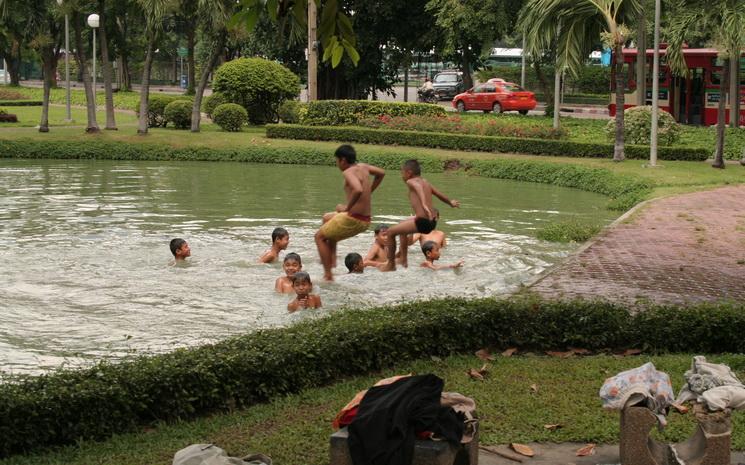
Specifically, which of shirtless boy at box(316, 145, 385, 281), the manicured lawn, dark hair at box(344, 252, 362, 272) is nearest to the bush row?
shirtless boy at box(316, 145, 385, 281)

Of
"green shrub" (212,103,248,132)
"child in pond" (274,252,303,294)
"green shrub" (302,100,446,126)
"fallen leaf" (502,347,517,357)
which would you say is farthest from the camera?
"green shrub" (302,100,446,126)

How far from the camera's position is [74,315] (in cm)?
1326

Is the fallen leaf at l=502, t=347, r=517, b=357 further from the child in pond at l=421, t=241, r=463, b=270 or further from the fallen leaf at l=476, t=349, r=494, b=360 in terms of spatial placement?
the child in pond at l=421, t=241, r=463, b=270

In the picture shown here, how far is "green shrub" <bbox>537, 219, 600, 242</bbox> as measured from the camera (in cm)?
1867

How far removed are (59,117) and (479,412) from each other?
136ft

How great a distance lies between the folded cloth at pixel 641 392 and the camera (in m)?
6.90

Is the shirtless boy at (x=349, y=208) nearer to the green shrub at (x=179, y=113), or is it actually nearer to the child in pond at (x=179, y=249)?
the child in pond at (x=179, y=249)

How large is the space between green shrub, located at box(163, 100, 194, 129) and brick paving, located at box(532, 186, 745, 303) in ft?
72.0

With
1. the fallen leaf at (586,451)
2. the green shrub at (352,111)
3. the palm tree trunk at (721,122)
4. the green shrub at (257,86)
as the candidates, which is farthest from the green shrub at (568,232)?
the green shrub at (257,86)

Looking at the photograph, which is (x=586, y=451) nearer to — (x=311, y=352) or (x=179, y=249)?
(x=311, y=352)

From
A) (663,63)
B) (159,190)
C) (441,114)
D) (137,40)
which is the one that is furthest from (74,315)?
(137,40)

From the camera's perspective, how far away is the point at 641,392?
6.88m

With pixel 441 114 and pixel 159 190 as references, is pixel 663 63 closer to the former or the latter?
pixel 441 114

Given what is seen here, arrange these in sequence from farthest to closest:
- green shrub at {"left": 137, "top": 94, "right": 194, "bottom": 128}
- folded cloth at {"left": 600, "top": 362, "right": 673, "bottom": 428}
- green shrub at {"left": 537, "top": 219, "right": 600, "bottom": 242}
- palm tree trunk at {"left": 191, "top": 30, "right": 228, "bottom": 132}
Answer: green shrub at {"left": 137, "top": 94, "right": 194, "bottom": 128} < palm tree trunk at {"left": 191, "top": 30, "right": 228, "bottom": 132} < green shrub at {"left": 537, "top": 219, "right": 600, "bottom": 242} < folded cloth at {"left": 600, "top": 362, "right": 673, "bottom": 428}
